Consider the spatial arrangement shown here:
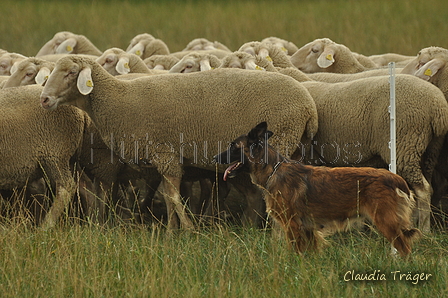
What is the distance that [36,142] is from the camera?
6.60m

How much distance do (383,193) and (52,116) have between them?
11.1ft

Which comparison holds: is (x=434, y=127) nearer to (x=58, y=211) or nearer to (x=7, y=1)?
(x=58, y=211)

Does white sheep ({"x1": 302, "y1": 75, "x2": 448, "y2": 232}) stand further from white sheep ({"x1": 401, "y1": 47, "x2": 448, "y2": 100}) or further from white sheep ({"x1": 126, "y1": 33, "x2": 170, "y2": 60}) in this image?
white sheep ({"x1": 126, "y1": 33, "x2": 170, "y2": 60})

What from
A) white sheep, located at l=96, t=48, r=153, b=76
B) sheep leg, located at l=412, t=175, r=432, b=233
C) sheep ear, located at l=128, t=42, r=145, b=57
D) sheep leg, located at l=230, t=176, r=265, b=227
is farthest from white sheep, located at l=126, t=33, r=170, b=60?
sheep leg, located at l=412, t=175, r=432, b=233

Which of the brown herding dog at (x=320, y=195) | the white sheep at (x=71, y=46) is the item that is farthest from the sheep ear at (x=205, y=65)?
the white sheep at (x=71, y=46)

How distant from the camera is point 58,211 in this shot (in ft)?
21.9

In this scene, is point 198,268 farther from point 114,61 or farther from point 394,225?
point 114,61

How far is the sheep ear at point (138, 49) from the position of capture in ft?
38.4

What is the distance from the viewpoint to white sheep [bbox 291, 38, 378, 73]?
29.7 ft

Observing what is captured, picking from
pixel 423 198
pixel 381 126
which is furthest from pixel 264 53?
pixel 423 198

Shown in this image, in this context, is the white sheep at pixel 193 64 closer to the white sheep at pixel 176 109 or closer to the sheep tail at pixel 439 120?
the white sheep at pixel 176 109

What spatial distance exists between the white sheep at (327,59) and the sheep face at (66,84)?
3448mm

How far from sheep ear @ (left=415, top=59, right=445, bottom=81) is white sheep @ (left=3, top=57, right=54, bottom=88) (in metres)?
3.72

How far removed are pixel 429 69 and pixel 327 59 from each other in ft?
6.65
